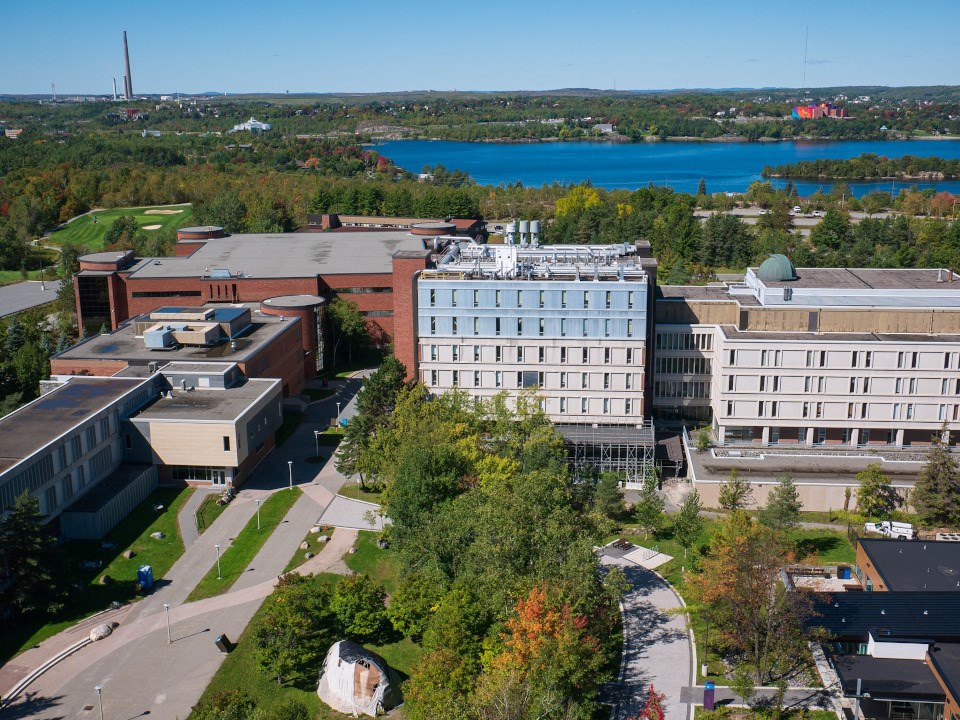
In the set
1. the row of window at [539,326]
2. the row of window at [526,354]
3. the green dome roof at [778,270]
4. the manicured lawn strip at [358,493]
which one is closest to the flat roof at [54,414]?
the manicured lawn strip at [358,493]

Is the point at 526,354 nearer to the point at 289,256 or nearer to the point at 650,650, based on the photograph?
the point at 650,650

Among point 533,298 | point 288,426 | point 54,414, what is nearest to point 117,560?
point 54,414

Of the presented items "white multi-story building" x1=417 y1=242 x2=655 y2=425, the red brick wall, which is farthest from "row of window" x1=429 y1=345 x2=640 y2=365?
the red brick wall

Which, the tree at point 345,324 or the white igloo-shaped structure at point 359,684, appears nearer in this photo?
the white igloo-shaped structure at point 359,684

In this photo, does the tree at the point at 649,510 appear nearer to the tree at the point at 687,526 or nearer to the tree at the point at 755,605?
the tree at the point at 687,526

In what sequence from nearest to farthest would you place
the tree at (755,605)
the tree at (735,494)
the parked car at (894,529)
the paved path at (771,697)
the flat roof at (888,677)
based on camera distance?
the flat roof at (888,677)
the paved path at (771,697)
the tree at (755,605)
the parked car at (894,529)
the tree at (735,494)

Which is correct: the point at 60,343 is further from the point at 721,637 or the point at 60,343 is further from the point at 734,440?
the point at 721,637

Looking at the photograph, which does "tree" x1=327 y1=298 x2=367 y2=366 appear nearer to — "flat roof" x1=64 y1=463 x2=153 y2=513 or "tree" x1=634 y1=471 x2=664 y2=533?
"flat roof" x1=64 y1=463 x2=153 y2=513
